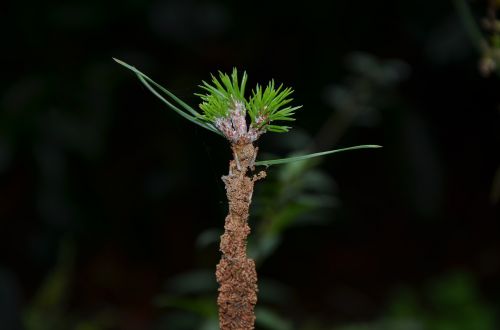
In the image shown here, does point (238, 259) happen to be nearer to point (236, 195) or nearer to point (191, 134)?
point (236, 195)

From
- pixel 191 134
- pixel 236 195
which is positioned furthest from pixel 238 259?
pixel 191 134

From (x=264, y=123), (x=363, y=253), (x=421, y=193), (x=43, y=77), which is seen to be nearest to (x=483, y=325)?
(x=421, y=193)

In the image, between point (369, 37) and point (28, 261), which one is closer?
point (369, 37)

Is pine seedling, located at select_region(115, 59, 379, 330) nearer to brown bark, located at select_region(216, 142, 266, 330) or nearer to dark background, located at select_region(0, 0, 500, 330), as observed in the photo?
brown bark, located at select_region(216, 142, 266, 330)

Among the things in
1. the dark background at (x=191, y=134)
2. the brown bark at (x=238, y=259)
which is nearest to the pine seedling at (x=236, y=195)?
the brown bark at (x=238, y=259)

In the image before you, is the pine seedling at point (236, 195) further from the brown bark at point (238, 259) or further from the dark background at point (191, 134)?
the dark background at point (191, 134)

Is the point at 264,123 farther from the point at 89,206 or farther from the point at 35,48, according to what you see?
the point at 89,206
